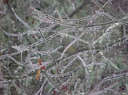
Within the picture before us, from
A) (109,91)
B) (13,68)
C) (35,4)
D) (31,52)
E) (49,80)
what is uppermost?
(35,4)

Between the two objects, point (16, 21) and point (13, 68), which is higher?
point (16, 21)

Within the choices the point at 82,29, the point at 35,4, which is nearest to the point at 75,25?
the point at 82,29

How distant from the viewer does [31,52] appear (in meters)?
1.99

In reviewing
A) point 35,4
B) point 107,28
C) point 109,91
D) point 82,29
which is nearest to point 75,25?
point 82,29

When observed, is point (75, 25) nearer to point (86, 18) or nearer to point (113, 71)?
point (86, 18)

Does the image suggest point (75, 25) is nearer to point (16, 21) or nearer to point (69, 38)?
point (69, 38)

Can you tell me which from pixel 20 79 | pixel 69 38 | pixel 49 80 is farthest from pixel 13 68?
pixel 69 38

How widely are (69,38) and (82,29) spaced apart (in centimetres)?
14

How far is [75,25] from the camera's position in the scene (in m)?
1.96

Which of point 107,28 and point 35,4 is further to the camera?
point 35,4

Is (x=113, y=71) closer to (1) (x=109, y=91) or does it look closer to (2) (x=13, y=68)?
(1) (x=109, y=91)

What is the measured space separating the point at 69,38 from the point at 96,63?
314mm

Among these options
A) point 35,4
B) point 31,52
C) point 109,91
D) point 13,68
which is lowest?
point 109,91

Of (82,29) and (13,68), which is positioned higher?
(82,29)
